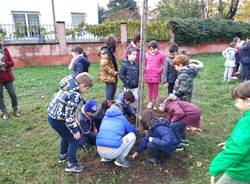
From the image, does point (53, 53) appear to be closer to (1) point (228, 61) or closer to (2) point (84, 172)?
(1) point (228, 61)

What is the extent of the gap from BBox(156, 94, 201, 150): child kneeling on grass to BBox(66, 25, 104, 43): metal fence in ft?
39.8

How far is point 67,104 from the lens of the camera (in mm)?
3799

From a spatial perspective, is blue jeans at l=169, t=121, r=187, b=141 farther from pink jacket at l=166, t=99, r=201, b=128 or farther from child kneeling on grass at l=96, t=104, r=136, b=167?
child kneeling on grass at l=96, t=104, r=136, b=167

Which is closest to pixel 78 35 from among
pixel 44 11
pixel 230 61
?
pixel 44 11

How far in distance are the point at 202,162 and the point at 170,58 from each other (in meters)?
2.52

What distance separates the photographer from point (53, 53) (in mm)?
15523

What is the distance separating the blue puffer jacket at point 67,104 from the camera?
3785mm

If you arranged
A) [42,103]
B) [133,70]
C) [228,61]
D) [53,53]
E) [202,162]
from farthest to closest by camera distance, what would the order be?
[53,53] < [228,61] < [42,103] < [133,70] < [202,162]

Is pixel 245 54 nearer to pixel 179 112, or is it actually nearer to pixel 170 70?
pixel 170 70

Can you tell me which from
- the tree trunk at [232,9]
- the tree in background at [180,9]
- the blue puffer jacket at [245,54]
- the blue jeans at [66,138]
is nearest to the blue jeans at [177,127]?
the blue jeans at [66,138]

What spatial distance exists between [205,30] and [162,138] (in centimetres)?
1745

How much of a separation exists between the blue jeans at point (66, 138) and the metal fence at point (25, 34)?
1184 cm

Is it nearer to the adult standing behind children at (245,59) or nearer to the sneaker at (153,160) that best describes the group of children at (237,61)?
the adult standing behind children at (245,59)

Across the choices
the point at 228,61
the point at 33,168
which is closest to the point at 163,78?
the point at 33,168
